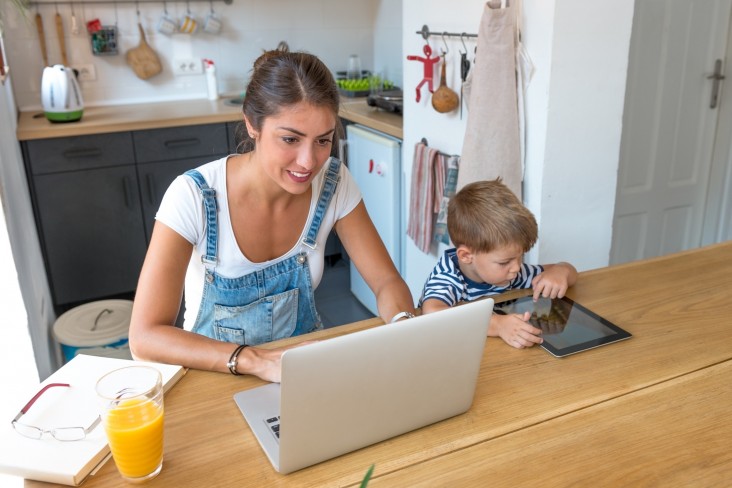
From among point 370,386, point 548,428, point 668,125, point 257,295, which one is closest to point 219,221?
point 257,295

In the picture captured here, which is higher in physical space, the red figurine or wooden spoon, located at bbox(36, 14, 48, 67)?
wooden spoon, located at bbox(36, 14, 48, 67)

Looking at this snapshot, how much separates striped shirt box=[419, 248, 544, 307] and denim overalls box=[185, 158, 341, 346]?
28 cm

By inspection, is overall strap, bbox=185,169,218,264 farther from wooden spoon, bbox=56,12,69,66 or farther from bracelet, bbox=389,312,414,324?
wooden spoon, bbox=56,12,69,66

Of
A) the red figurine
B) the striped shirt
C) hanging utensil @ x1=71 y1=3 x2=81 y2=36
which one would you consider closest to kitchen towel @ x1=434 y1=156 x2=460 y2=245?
the red figurine

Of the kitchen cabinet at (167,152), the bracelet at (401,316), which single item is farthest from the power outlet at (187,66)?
the bracelet at (401,316)

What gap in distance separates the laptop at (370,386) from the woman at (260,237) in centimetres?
25

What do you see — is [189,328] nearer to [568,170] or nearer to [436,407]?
[436,407]

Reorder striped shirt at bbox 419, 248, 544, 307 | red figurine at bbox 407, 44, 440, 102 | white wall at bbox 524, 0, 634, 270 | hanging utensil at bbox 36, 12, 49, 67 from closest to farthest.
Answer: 1. striped shirt at bbox 419, 248, 544, 307
2. white wall at bbox 524, 0, 634, 270
3. red figurine at bbox 407, 44, 440, 102
4. hanging utensil at bbox 36, 12, 49, 67

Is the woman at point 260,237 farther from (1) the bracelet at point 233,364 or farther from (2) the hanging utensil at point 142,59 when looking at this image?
(2) the hanging utensil at point 142,59

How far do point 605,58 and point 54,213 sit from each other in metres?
2.36

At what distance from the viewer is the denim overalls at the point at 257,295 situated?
4.68 ft

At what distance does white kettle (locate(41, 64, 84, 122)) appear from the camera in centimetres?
292

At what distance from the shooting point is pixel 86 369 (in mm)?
1109

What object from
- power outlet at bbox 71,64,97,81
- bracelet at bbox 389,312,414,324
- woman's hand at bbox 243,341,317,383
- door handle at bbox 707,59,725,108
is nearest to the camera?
woman's hand at bbox 243,341,317,383
